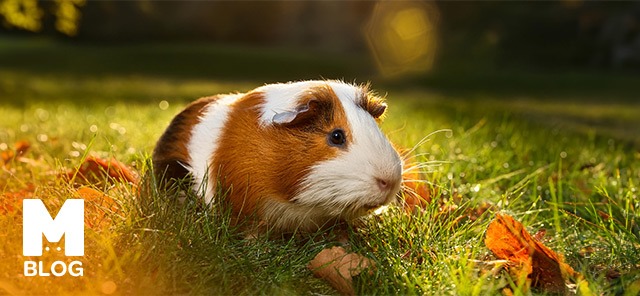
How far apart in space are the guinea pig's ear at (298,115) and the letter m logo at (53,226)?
0.89 meters

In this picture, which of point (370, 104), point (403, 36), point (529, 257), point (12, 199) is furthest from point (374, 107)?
point (403, 36)

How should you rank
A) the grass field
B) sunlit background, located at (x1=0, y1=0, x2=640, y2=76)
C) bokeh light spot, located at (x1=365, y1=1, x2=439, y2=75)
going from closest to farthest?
the grass field
sunlit background, located at (x1=0, y1=0, x2=640, y2=76)
bokeh light spot, located at (x1=365, y1=1, x2=439, y2=75)

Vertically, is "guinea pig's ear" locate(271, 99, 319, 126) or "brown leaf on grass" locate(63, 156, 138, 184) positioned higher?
"guinea pig's ear" locate(271, 99, 319, 126)

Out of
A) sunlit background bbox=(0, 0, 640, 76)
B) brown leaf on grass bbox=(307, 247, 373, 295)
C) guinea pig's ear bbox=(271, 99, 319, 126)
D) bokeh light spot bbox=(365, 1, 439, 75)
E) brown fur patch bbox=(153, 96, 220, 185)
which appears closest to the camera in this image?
brown leaf on grass bbox=(307, 247, 373, 295)

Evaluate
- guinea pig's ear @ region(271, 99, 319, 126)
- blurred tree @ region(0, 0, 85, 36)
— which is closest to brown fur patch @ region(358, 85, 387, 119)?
guinea pig's ear @ region(271, 99, 319, 126)

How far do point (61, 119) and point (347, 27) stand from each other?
1746 centimetres

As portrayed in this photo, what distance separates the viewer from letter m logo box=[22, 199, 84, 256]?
108 inches

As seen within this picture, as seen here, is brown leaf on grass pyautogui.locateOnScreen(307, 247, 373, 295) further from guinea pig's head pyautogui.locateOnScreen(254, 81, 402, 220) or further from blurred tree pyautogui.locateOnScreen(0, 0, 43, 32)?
blurred tree pyautogui.locateOnScreen(0, 0, 43, 32)

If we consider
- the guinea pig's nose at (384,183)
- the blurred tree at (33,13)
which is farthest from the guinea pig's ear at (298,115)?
the blurred tree at (33,13)

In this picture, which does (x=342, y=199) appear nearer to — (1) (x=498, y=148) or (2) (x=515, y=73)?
(1) (x=498, y=148)

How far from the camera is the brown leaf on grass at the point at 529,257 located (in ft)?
9.07

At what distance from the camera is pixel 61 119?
7.12 metres

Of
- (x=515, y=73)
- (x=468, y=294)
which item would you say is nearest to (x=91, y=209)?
(x=468, y=294)

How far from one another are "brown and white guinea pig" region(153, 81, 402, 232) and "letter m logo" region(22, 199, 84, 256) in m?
0.52
